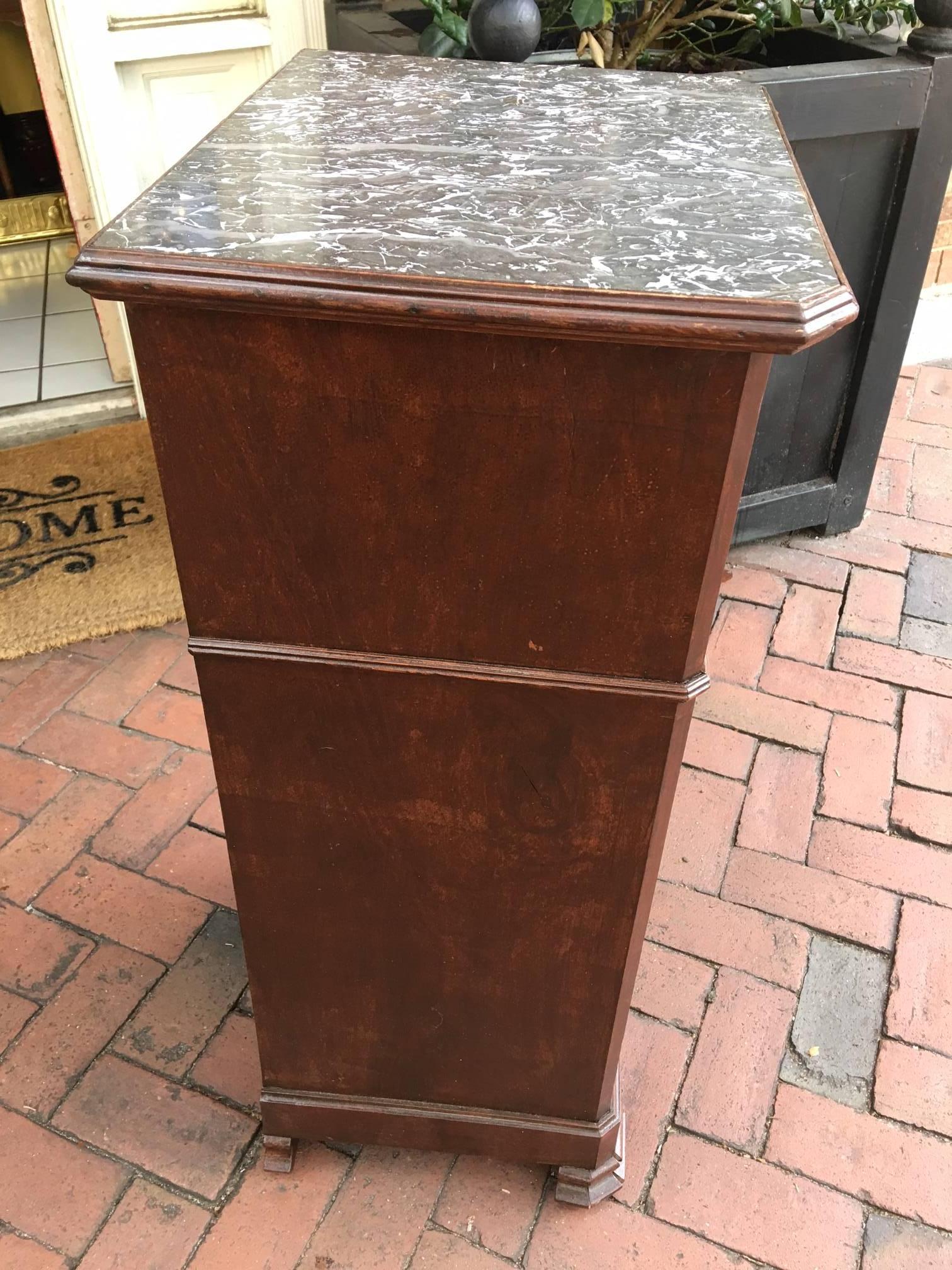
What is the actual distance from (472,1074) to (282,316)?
1.04 m

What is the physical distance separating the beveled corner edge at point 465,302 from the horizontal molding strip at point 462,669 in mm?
347

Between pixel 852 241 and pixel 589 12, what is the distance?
81cm

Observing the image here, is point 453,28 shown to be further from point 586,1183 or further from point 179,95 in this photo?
point 586,1183

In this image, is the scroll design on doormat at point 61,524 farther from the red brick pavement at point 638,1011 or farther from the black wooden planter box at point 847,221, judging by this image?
the black wooden planter box at point 847,221

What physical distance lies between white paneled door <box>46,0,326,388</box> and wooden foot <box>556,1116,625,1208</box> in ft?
8.17

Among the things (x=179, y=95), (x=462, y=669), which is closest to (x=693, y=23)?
(x=179, y=95)

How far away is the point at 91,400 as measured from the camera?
10.8ft

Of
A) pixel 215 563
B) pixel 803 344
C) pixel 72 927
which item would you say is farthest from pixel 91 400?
pixel 803 344

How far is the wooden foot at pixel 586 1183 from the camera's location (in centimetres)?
148

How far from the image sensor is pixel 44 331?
12.2 ft

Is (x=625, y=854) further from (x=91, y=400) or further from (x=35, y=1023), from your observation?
(x=91, y=400)

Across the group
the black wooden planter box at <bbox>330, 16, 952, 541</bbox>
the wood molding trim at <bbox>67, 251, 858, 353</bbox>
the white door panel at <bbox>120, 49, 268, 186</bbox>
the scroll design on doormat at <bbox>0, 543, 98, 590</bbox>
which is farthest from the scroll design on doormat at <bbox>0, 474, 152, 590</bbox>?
the wood molding trim at <bbox>67, 251, 858, 353</bbox>

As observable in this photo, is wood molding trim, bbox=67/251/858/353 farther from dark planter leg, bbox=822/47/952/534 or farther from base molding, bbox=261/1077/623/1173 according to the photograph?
dark planter leg, bbox=822/47/952/534

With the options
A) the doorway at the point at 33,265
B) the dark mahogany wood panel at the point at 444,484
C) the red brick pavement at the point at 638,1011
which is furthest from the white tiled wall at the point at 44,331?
the dark mahogany wood panel at the point at 444,484
